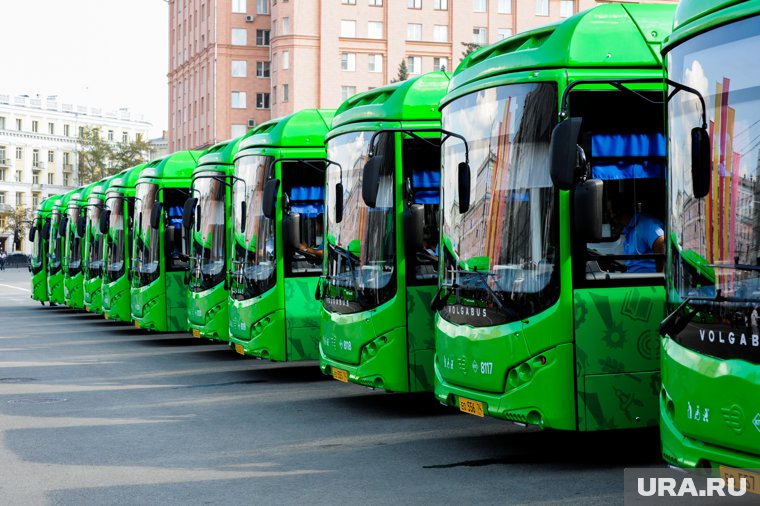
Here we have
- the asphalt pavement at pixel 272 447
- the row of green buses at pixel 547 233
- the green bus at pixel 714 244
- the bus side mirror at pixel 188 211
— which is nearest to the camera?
the green bus at pixel 714 244

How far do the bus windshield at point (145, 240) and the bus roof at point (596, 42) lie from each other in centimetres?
1339

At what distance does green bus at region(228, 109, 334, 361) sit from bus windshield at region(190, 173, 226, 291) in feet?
7.88

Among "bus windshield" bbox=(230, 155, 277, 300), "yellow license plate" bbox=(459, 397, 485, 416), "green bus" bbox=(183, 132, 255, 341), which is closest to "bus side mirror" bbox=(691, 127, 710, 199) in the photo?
"yellow license plate" bbox=(459, 397, 485, 416)

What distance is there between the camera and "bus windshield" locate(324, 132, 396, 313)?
11.8 meters

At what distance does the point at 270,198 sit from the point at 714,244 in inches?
319

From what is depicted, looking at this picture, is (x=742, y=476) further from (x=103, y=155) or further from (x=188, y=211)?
(x=103, y=155)

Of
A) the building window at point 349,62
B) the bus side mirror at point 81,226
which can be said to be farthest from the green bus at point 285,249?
the building window at point 349,62

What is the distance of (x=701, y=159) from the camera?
6.63 m

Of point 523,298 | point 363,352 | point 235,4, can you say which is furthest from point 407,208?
point 235,4

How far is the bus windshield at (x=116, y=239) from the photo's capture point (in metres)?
24.9

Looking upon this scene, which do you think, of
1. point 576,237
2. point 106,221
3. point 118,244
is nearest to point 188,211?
point 118,244

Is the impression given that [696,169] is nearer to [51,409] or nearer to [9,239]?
[51,409]

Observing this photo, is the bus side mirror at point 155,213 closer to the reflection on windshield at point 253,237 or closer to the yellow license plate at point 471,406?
the reflection on windshield at point 253,237

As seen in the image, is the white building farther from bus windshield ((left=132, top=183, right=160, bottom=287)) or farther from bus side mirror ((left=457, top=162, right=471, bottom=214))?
bus side mirror ((left=457, top=162, right=471, bottom=214))
